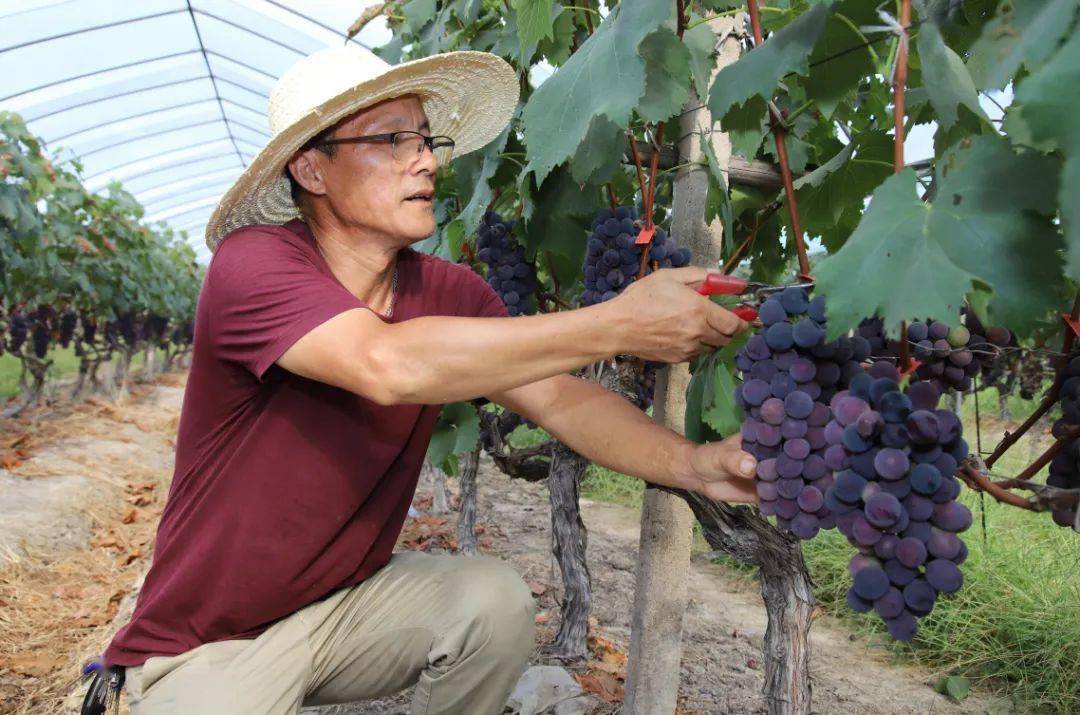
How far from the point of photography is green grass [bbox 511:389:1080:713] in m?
3.78

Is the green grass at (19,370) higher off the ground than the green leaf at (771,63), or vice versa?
the green leaf at (771,63)

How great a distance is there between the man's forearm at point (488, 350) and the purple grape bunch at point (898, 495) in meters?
0.48

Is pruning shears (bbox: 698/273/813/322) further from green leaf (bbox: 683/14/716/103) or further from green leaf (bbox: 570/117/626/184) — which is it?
green leaf (bbox: 683/14/716/103)

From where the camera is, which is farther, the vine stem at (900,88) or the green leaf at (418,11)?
the green leaf at (418,11)

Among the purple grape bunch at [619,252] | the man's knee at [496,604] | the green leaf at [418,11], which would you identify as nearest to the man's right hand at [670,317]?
the purple grape bunch at [619,252]

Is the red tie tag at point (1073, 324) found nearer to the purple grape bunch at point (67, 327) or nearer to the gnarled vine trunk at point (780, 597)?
the gnarled vine trunk at point (780, 597)

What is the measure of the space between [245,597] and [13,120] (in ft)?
23.4

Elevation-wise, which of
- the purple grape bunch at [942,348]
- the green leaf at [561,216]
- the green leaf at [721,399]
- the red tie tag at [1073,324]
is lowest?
the green leaf at [721,399]

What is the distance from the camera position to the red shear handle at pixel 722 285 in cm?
145

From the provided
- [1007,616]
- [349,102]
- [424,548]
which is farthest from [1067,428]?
[424,548]

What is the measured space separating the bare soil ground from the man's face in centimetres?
187

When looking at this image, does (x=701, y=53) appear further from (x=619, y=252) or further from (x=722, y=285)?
(x=722, y=285)

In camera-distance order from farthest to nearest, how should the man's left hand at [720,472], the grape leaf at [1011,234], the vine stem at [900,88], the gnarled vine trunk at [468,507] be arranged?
1. the gnarled vine trunk at [468,507]
2. the man's left hand at [720,472]
3. the vine stem at [900,88]
4. the grape leaf at [1011,234]

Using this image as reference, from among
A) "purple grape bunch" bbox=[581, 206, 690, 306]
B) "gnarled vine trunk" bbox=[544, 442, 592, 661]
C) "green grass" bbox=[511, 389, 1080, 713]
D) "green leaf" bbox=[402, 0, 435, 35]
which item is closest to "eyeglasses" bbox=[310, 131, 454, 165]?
"purple grape bunch" bbox=[581, 206, 690, 306]
